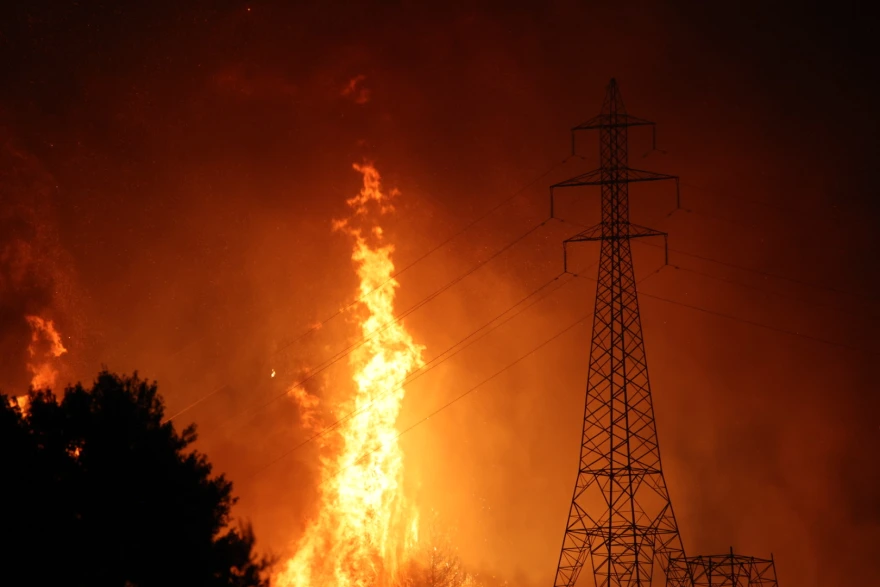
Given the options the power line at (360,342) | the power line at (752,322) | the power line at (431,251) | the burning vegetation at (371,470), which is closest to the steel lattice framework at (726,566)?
the power line at (752,322)

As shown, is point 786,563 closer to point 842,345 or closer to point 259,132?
point 842,345

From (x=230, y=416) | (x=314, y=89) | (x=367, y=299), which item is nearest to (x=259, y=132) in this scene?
(x=314, y=89)

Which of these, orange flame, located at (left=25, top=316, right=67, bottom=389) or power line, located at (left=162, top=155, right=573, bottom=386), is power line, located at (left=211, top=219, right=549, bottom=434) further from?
orange flame, located at (left=25, top=316, right=67, bottom=389)

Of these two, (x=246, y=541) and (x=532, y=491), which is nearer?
(x=246, y=541)

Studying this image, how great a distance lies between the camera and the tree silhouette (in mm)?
28344

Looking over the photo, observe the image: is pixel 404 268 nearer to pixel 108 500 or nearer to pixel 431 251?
pixel 431 251

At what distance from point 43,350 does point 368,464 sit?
20.9 metres

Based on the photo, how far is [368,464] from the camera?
59344mm

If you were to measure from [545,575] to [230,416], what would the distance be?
2212 centimetres

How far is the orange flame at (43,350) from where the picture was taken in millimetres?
61812

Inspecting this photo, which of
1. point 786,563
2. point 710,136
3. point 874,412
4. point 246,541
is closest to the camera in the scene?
point 246,541

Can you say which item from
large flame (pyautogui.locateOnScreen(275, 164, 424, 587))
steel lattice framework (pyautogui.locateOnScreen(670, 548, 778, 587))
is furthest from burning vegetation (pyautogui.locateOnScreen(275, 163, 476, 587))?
steel lattice framework (pyautogui.locateOnScreen(670, 548, 778, 587))

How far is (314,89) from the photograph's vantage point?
69.1 meters

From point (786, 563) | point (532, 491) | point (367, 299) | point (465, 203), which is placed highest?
point (465, 203)
